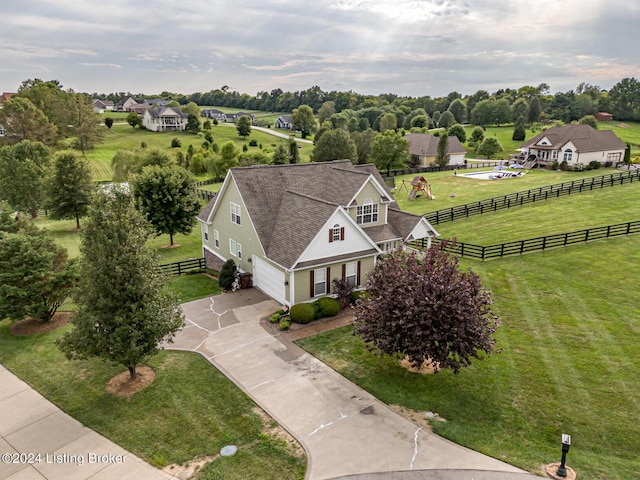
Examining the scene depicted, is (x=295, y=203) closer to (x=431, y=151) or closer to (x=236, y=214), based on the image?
(x=236, y=214)

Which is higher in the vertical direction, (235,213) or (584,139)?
(584,139)

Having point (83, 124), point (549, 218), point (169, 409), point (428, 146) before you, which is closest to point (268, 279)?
point (169, 409)

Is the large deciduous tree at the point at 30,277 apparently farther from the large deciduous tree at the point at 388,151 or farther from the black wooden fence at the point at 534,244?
the large deciduous tree at the point at 388,151

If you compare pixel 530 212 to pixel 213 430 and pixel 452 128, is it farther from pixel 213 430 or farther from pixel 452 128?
pixel 452 128

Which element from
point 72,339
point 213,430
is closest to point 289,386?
point 213,430

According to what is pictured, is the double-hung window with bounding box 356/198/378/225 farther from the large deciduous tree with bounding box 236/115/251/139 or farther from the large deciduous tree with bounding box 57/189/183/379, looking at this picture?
the large deciduous tree with bounding box 236/115/251/139

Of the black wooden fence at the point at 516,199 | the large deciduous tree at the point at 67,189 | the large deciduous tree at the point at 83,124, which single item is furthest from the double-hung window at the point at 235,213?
the large deciduous tree at the point at 83,124
